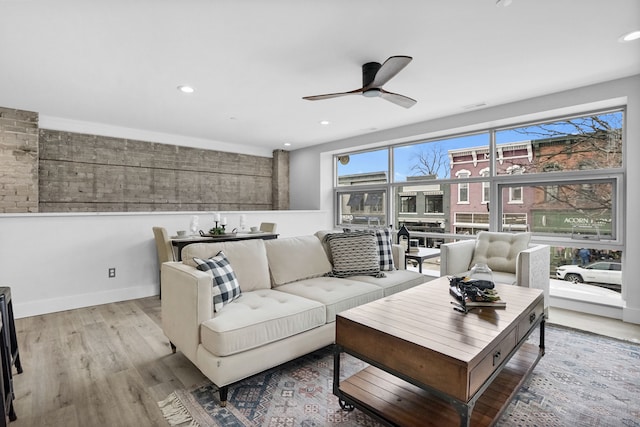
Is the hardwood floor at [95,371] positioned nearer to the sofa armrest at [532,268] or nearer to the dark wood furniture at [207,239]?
the dark wood furniture at [207,239]

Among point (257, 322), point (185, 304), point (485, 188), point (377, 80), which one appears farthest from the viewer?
point (485, 188)

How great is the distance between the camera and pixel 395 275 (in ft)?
10.6

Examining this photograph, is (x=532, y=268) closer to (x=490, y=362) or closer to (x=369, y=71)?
(x=490, y=362)

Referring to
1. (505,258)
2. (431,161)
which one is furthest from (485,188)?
(505,258)

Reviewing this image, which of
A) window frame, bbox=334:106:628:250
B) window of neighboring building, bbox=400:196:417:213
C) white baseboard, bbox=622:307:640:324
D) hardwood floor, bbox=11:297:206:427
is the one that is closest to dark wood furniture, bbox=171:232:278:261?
hardwood floor, bbox=11:297:206:427

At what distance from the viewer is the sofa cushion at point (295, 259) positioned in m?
2.94

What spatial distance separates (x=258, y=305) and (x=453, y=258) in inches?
90.2

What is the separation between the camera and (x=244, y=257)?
2732 mm

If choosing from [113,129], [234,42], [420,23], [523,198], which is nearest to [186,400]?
[234,42]

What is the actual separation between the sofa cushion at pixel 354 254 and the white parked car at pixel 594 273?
2.51 meters

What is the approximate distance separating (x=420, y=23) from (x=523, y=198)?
119 inches

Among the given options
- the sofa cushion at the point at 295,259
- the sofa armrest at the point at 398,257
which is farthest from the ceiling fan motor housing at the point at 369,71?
the sofa armrest at the point at 398,257

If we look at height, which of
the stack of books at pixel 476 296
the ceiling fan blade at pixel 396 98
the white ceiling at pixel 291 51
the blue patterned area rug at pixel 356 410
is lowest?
the blue patterned area rug at pixel 356 410

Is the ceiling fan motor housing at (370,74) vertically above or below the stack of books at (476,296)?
above
